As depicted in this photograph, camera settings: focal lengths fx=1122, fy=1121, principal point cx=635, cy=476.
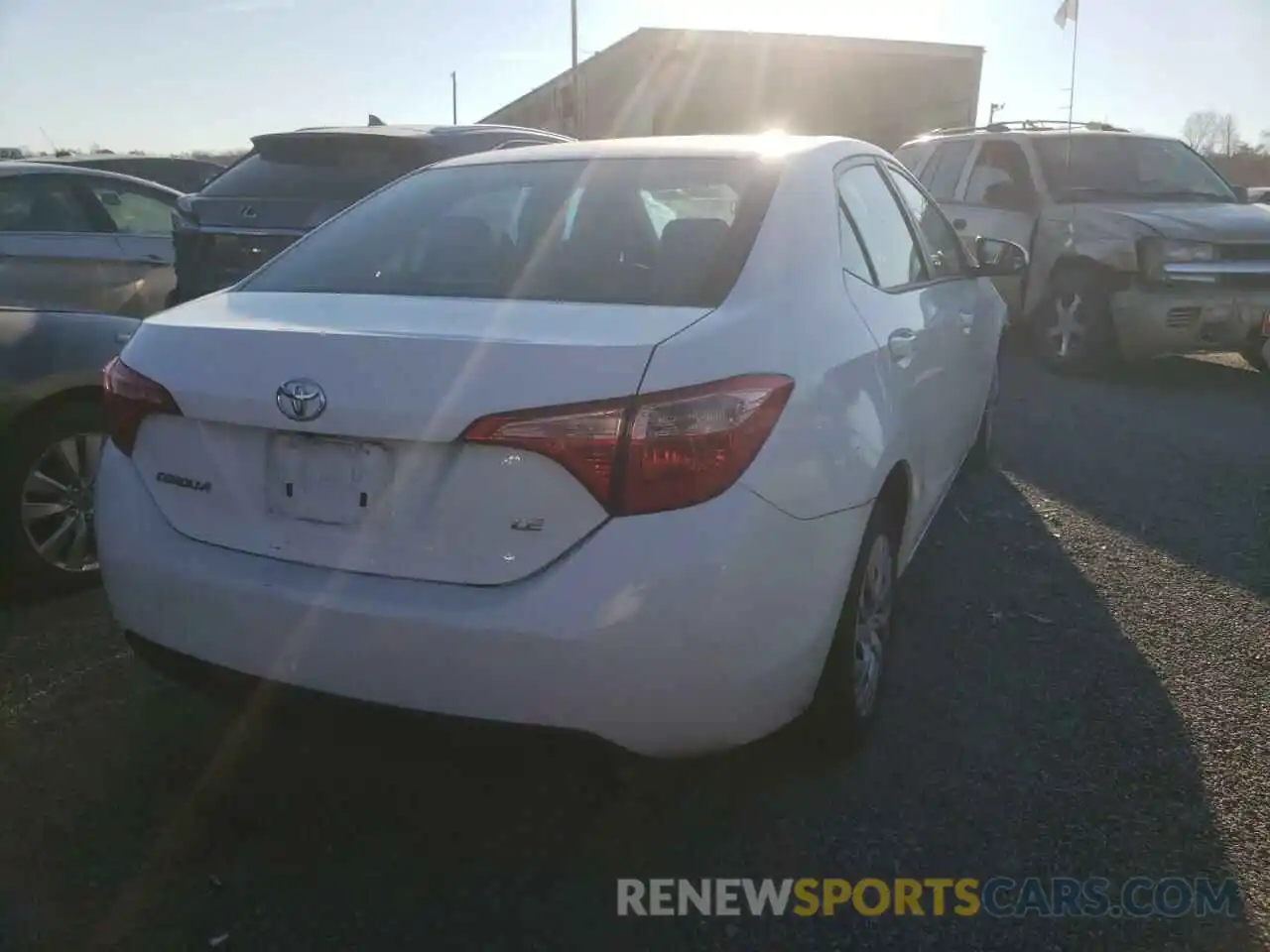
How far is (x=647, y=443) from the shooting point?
2055 mm

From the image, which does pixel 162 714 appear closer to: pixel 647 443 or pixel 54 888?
pixel 54 888

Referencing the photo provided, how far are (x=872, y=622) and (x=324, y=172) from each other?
4.09 metres

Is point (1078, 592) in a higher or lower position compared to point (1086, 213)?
lower

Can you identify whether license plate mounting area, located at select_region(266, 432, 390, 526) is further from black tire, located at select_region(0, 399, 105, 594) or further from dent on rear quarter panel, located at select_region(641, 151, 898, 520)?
black tire, located at select_region(0, 399, 105, 594)

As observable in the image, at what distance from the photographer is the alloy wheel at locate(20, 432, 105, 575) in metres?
3.73

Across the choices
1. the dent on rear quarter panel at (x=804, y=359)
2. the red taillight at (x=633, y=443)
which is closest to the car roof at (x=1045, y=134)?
the dent on rear quarter panel at (x=804, y=359)

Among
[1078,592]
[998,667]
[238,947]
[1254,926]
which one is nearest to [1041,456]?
[1078,592]

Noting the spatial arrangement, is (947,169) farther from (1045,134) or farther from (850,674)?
(850,674)

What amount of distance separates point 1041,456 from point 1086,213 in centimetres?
322

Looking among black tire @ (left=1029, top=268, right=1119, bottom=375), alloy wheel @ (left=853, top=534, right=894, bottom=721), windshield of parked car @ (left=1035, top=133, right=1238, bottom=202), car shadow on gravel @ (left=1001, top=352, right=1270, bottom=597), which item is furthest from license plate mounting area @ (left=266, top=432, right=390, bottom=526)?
windshield of parked car @ (left=1035, top=133, right=1238, bottom=202)

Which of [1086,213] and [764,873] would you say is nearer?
[764,873]

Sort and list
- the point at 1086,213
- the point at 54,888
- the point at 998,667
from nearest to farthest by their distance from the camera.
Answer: the point at 54,888 → the point at 998,667 → the point at 1086,213

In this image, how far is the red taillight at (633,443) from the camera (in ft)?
6.72

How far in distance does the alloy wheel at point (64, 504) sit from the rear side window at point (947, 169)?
7981 millimetres
